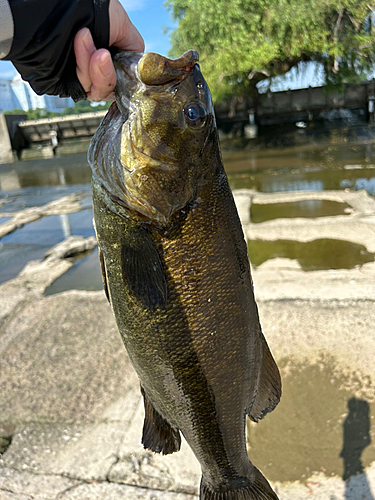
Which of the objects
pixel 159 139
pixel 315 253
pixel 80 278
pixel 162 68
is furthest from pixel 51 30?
pixel 315 253

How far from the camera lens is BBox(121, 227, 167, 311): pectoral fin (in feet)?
4.23

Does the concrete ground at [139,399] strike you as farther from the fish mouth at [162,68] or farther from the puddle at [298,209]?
the puddle at [298,209]

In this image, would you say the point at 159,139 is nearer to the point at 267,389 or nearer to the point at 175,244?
the point at 175,244

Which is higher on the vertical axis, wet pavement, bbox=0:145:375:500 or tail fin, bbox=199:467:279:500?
tail fin, bbox=199:467:279:500

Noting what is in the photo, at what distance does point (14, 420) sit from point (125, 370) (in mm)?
906

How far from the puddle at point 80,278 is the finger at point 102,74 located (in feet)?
12.3

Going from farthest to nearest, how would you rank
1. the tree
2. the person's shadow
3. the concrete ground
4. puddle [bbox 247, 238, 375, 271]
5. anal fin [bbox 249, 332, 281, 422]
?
the tree, puddle [bbox 247, 238, 375, 271], the concrete ground, the person's shadow, anal fin [bbox 249, 332, 281, 422]

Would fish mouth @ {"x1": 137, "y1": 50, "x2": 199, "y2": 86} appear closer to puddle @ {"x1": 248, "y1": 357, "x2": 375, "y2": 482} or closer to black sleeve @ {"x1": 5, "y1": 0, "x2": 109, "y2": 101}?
black sleeve @ {"x1": 5, "y1": 0, "x2": 109, "y2": 101}

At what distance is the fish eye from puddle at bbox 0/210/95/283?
5253 millimetres

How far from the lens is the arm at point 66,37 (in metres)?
1.24

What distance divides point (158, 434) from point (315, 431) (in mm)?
1366

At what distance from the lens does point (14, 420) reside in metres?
2.91

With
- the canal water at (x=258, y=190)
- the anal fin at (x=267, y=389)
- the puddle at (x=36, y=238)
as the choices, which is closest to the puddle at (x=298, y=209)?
the canal water at (x=258, y=190)

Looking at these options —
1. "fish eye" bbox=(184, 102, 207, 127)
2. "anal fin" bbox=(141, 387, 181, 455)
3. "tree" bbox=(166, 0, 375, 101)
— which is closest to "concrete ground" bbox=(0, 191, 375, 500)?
"anal fin" bbox=(141, 387, 181, 455)
